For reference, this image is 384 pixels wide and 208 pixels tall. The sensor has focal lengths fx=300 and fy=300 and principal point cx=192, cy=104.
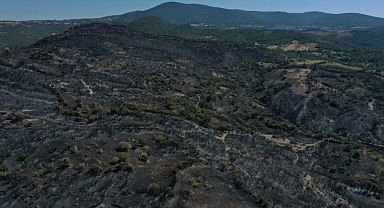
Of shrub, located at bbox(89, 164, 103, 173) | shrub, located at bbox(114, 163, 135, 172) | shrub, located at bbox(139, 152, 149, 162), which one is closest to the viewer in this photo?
shrub, located at bbox(89, 164, 103, 173)

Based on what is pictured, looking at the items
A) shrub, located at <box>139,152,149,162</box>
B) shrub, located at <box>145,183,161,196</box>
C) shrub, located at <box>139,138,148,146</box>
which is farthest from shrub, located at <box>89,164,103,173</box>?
shrub, located at <box>139,138,148,146</box>

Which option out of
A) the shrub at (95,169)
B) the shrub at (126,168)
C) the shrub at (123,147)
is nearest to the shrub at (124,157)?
the shrub at (126,168)

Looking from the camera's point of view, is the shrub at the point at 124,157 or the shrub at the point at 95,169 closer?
Answer: the shrub at the point at 95,169

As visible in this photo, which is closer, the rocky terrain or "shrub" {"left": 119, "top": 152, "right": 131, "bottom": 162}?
the rocky terrain

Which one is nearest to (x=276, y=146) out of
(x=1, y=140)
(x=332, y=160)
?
(x=332, y=160)

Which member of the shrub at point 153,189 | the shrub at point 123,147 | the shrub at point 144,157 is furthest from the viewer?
the shrub at point 123,147

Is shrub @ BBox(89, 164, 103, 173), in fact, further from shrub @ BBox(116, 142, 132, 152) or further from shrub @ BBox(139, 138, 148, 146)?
shrub @ BBox(139, 138, 148, 146)

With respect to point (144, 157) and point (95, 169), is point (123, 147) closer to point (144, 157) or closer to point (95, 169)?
point (144, 157)

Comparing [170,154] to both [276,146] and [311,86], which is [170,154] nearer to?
[276,146]

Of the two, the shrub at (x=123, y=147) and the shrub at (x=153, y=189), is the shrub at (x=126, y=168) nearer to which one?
the shrub at (x=153, y=189)
